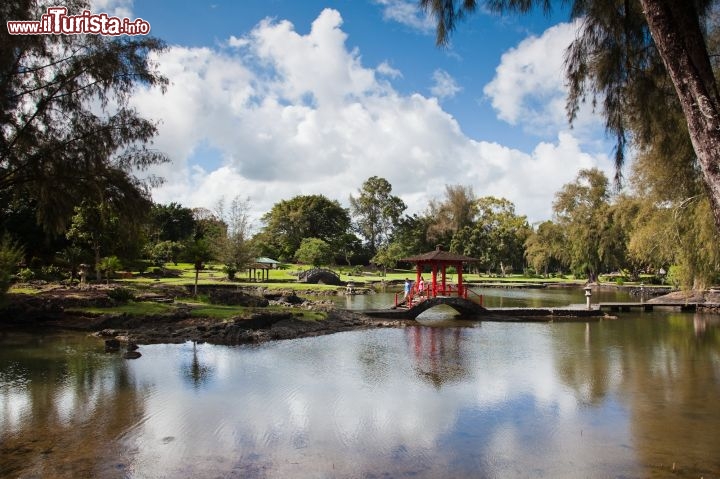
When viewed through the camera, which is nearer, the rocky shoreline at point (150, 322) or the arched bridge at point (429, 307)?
the rocky shoreline at point (150, 322)

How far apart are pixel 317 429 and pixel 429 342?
9913 mm

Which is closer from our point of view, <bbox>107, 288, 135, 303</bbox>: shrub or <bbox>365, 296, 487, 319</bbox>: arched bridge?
<bbox>107, 288, 135, 303</bbox>: shrub

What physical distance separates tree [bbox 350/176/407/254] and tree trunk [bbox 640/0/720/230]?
71.9 metres

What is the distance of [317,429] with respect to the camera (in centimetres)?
835

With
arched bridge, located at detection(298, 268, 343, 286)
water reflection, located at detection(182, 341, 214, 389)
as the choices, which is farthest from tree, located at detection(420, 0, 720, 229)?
arched bridge, located at detection(298, 268, 343, 286)

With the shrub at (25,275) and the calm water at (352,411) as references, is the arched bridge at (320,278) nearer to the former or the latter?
the shrub at (25,275)

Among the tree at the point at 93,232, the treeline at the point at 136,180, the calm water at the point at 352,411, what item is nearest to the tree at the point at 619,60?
the treeline at the point at 136,180

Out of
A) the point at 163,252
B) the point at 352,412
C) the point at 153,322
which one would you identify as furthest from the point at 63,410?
the point at 163,252

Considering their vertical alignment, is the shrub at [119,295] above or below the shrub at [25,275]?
below

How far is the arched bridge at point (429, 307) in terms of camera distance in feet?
78.0

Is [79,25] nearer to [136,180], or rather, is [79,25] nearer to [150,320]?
[136,180]

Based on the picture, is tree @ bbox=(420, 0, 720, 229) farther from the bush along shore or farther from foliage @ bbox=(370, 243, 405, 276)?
foliage @ bbox=(370, 243, 405, 276)

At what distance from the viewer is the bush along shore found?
16239 millimetres

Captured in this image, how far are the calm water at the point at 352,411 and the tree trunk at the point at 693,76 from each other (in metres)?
4.29
